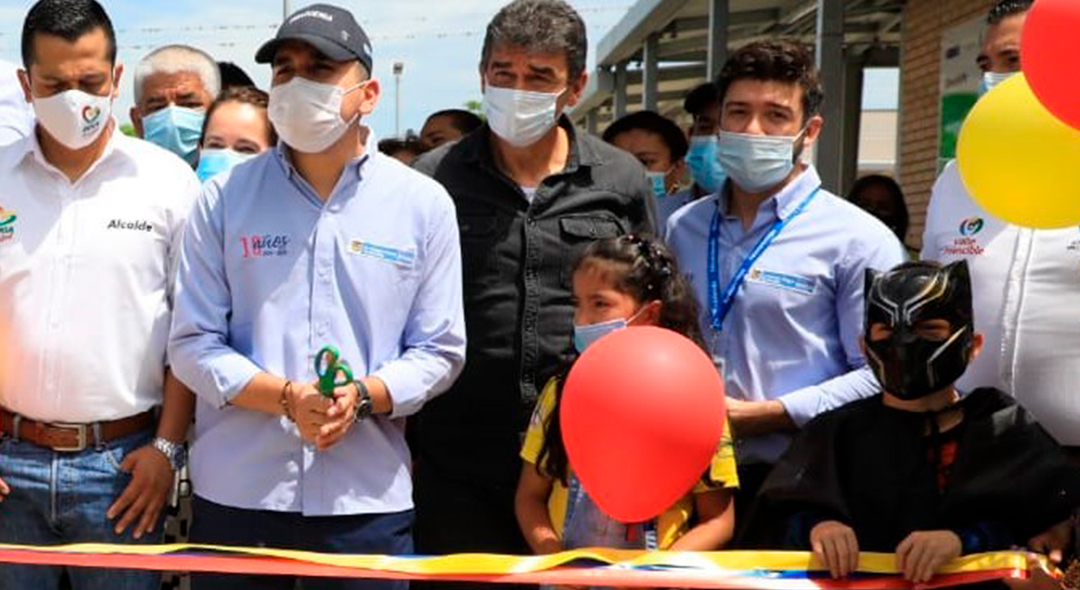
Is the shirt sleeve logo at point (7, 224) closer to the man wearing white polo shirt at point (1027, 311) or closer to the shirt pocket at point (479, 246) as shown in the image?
the shirt pocket at point (479, 246)

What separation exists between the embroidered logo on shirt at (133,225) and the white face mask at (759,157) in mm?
1695

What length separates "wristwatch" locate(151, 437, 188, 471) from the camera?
11.6ft

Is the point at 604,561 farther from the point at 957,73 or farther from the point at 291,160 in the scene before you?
the point at 957,73

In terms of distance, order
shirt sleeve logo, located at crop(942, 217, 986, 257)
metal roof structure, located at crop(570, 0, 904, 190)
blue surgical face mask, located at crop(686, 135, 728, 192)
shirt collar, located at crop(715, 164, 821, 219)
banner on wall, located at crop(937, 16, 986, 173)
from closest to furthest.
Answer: shirt sleeve logo, located at crop(942, 217, 986, 257) < shirt collar, located at crop(715, 164, 821, 219) < blue surgical face mask, located at crop(686, 135, 728, 192) < banner on wall, located at crop(937, 16, 986, 173) < metal roof structure, located at crop(570, 0, 904, 190)

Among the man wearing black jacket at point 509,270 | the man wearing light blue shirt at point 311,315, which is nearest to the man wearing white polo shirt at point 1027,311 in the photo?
the man wearing black jacket at point 509,270

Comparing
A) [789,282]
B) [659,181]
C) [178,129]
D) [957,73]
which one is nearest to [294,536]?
[789,282]

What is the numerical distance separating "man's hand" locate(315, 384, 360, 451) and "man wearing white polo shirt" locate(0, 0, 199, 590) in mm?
659

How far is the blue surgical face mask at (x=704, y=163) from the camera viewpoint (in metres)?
5.05

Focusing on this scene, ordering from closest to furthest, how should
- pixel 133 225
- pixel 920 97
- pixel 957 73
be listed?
pixel 133 225 < pixel 957 73 < pixel 920 97

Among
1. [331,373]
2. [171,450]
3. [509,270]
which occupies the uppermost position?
[509,270]

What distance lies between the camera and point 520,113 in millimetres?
3867

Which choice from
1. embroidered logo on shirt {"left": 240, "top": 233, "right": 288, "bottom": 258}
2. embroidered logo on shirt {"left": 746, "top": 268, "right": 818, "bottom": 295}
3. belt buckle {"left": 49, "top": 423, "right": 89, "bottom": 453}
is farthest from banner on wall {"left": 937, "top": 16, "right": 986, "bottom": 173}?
belt buckle {"left": 49, "top": 423, "right": 89, "bottom": 453}

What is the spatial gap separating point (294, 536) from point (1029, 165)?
2.14m

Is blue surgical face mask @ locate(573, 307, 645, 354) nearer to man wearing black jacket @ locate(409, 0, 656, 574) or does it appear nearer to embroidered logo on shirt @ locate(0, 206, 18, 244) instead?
man wearing black jacket @ locate(409, 0, 656, 574)
